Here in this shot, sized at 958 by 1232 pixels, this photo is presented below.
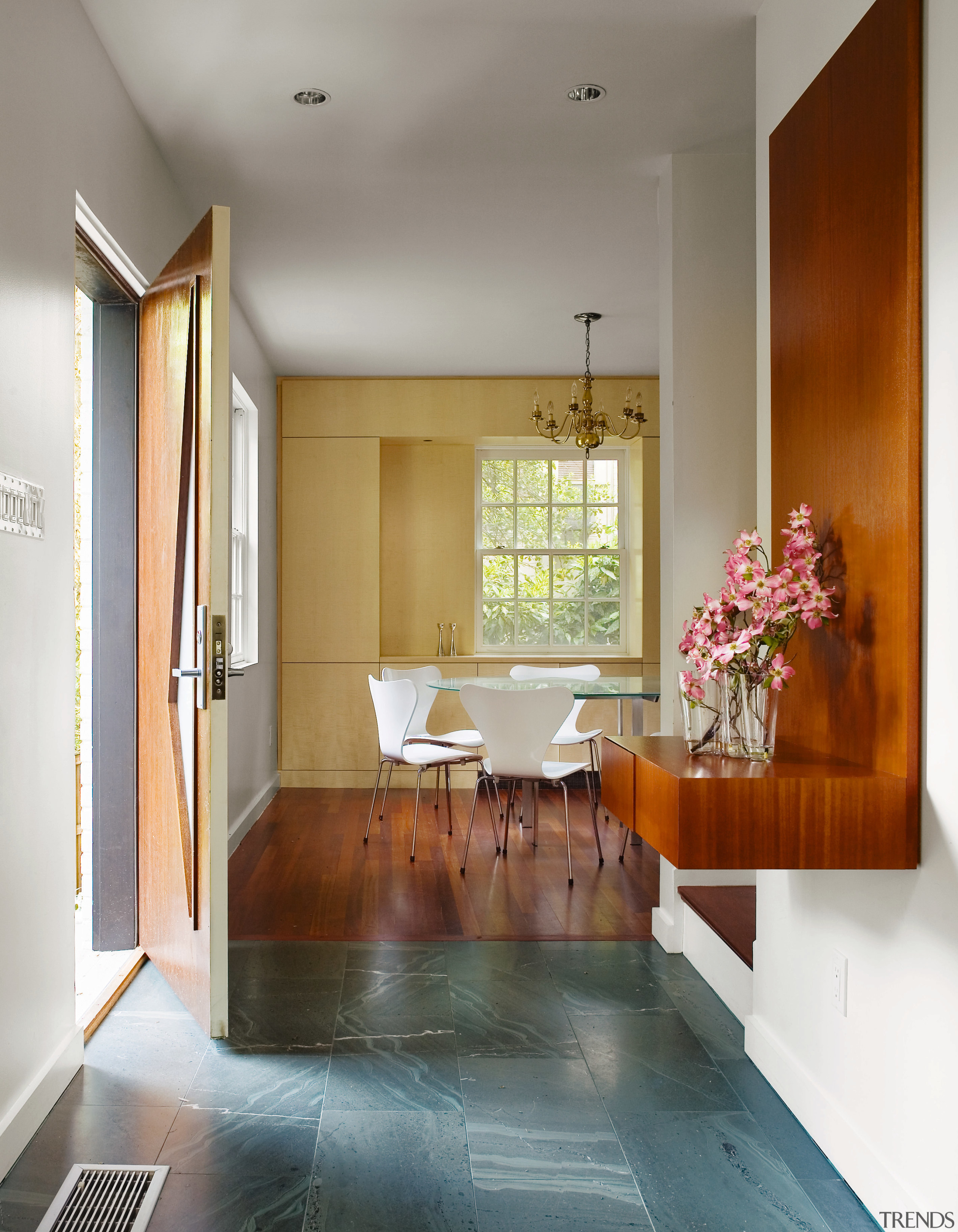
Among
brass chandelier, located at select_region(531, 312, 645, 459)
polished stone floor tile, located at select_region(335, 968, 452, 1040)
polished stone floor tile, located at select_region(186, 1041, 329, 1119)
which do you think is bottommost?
polished stone floor tile, located at select_region(335, 968, 452, 1040)

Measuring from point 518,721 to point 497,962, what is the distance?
4.09ft

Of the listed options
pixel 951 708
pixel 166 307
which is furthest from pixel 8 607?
pixel 951 708

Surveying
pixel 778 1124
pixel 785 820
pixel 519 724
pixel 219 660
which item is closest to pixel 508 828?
pixel 519 724

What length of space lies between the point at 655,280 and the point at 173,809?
3.53 m

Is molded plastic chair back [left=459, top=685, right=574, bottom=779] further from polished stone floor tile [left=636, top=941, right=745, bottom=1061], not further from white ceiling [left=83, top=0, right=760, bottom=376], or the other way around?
white ceiling [left=83, top=0, right=760, bottom=376]

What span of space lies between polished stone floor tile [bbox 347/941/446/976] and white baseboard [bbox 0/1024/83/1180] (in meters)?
0.96

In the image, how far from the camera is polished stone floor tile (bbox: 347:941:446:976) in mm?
3197

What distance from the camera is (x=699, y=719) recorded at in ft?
7.23

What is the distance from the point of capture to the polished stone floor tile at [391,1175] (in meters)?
1.86

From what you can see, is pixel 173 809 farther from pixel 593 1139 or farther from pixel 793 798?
pixel 793 798

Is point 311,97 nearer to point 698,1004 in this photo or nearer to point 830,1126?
point 698,1004

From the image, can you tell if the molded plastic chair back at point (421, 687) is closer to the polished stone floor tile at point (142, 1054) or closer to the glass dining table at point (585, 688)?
the glass dining table at point (585, 688)

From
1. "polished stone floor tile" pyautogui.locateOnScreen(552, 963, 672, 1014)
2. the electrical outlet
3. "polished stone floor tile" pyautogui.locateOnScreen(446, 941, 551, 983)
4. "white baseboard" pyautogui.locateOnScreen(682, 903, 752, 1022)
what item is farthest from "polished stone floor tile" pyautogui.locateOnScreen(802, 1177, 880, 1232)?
"polished stone floor tile" pyautogui.locateOnScreen(446, 941, 551, 983)

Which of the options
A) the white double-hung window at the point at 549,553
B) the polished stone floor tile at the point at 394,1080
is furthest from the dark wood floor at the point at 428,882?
the white double-hung window at the point at 549,553
